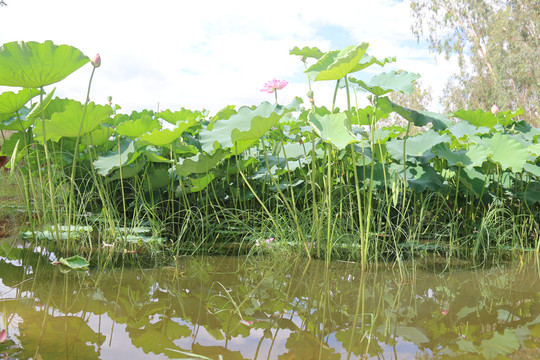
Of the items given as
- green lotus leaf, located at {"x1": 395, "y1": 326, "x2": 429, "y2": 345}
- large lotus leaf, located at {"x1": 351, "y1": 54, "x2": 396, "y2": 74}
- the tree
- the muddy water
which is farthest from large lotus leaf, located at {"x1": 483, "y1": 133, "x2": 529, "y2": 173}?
the tree

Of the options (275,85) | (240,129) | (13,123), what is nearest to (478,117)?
(275,85)

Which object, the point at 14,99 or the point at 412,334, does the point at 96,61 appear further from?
the point at 412,334

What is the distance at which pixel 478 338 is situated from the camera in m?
1.11

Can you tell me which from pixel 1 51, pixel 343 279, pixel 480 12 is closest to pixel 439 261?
pixel 343 279

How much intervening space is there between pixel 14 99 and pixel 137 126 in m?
0.59

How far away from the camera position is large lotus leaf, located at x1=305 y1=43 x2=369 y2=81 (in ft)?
5.19

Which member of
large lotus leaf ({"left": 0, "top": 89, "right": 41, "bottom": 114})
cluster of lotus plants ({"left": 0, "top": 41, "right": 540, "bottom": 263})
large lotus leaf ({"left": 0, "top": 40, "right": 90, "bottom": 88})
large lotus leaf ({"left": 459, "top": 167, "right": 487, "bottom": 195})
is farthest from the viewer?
large lotus leaf ({"left": 459, "top": 167, "right": 487, "bottom": 195})

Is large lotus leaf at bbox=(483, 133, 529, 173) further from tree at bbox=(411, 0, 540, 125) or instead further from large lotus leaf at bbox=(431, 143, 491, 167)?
tree at bbox=(411, 0, 540, 125)

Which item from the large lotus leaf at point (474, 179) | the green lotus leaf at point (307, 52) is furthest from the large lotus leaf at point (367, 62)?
the large lotus leaf at point (474, 179)

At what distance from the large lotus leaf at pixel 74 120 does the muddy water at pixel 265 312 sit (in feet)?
2.10

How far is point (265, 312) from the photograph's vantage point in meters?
1.25

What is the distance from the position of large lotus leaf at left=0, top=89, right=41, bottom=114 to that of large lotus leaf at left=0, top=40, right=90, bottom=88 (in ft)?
0.72

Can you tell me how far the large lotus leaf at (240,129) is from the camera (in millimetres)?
1777

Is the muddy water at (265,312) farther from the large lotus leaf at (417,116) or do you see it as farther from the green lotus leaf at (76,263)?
the large lotus leaf at (417,116)
